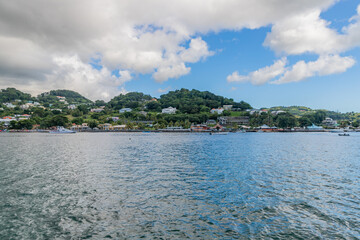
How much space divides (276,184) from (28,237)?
1756 cm

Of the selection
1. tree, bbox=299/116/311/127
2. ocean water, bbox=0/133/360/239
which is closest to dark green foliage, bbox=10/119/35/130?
ocean water, bbox=0/133/360/239

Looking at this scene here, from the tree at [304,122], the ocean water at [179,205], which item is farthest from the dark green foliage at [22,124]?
the tree at [304,122]

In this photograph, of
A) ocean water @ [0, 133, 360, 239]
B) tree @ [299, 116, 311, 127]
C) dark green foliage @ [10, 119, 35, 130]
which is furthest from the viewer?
tree @ [299, 116, 311, 127]

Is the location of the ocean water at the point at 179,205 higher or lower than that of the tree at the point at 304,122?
lower

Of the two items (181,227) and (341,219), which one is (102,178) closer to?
(181,227)

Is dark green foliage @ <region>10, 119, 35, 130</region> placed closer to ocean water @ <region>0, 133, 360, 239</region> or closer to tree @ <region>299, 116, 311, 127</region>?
ocean water @ <region>0, 133, 360, 239</region>

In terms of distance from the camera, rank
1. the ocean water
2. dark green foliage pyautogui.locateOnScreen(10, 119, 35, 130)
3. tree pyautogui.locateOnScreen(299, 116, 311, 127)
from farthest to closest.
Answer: tree pyautogui.locateOnScreen(299, 116, 311, 127)
dark green foliage pyautogui.locateOnScreen(10, 119, 35, 130)
the ocean water

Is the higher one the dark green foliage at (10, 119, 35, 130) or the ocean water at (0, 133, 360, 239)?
the dark green foliage at (10, 119, 35, 130)

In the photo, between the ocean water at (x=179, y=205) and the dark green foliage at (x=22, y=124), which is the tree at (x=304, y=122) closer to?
the ocean water at (x=179, y=205)

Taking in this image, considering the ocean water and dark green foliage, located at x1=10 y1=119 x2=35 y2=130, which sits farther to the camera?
dark green foliage, located at x1=10 y1=119 x2=35 y2=130

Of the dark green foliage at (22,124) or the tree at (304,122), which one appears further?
the tree at (304,122)

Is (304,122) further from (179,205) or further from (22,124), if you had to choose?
(22,124)

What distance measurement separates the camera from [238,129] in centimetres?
17500

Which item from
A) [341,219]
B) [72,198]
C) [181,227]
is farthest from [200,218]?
[72,198]
